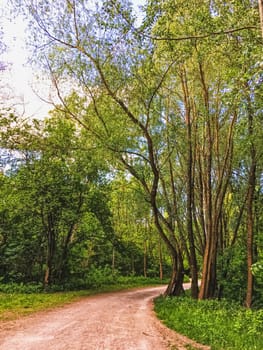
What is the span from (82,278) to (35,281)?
162 inches

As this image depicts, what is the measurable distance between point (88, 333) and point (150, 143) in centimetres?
797

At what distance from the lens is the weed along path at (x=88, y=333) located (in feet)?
19.9

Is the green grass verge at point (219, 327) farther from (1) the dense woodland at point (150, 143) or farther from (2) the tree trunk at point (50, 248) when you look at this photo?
(2) the tree trunk at point (50, 248)

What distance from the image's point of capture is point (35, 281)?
19.5 metres

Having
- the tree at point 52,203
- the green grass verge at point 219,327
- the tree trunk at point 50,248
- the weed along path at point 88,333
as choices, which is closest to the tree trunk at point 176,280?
the tree at point 52,203

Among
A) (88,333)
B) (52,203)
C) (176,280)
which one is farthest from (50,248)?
(88,333)

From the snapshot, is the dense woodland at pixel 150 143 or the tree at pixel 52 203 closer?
the dense woodland at pixel 150 143

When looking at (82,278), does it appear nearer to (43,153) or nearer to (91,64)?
(43,153)

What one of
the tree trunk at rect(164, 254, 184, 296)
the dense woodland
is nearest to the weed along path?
the dense woodland

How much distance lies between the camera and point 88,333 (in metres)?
7.15

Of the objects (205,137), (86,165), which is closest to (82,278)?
(86,165)

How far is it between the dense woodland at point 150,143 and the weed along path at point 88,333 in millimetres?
2921

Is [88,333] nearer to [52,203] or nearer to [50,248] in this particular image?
[52,203]

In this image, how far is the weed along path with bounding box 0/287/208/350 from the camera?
19.9 feet
